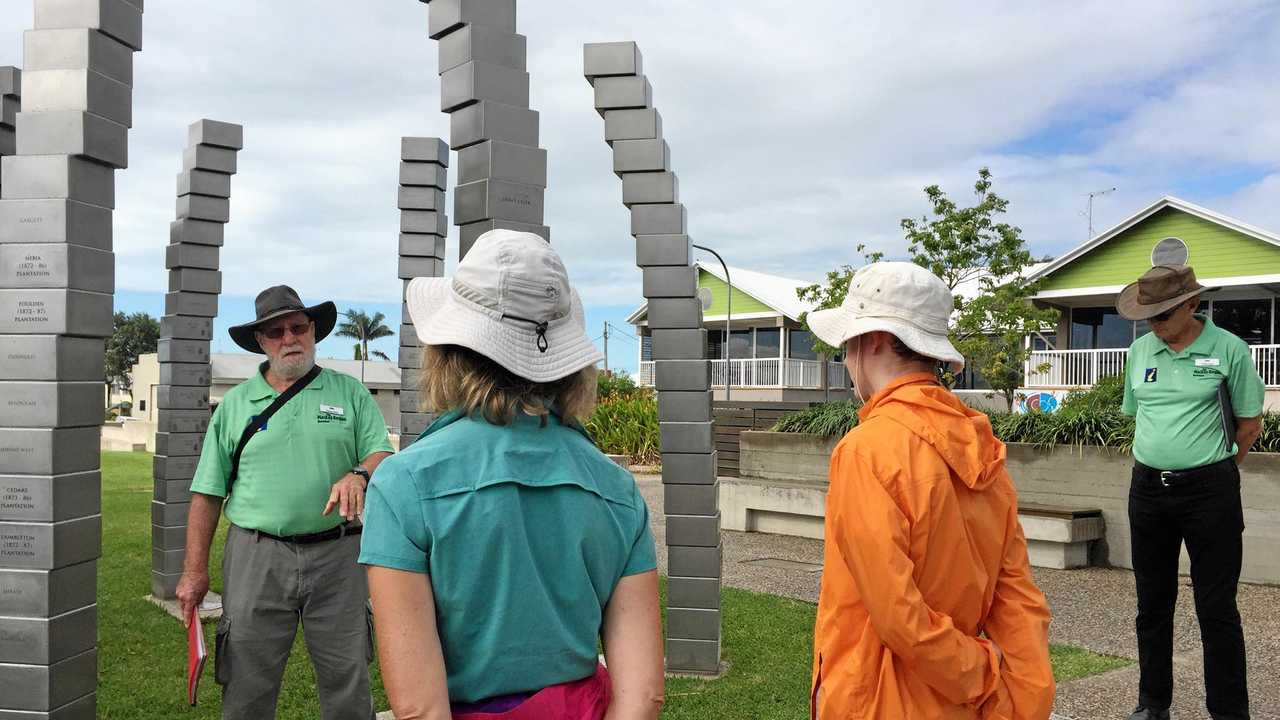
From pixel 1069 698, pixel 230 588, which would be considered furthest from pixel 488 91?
pixel 1069 698

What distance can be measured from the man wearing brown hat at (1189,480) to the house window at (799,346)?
101 ft

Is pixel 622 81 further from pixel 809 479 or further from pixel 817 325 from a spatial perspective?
pixel 809 479

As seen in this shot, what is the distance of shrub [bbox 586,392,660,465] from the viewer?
79.6 ft

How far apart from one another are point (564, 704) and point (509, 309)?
724 mm

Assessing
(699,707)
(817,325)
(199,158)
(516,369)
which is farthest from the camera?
(199,158)

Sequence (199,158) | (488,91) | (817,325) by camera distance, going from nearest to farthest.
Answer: (817,325) → (488,91) → (199,158)

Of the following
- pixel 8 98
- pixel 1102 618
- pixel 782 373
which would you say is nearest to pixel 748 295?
pixel 782 373

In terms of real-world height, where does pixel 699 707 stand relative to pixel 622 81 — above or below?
below

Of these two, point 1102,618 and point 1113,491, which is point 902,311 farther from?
point 1113,491

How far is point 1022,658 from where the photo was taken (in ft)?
7.91

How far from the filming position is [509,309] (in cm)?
183

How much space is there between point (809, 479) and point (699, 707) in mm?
7780

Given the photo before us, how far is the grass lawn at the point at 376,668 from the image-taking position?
5301 millimetres

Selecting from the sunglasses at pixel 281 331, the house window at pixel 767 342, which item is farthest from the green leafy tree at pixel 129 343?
the sunglasses at pixel 281 331
